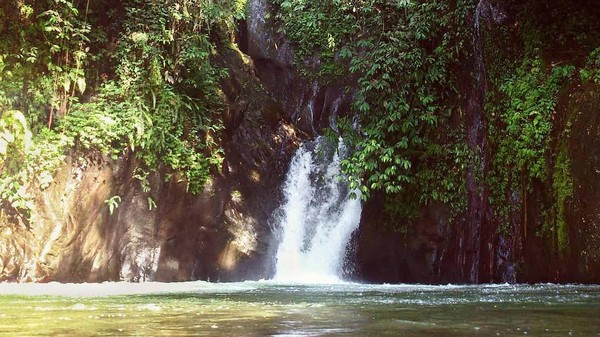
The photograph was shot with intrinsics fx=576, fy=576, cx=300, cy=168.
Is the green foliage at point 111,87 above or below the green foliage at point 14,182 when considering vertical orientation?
above

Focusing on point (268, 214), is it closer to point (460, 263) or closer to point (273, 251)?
point (273, 251)

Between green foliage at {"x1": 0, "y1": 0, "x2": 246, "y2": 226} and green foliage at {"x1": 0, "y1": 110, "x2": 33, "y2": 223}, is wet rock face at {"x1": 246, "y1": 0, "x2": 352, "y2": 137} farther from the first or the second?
green foliage at {"x1": 0, "y1": 110, "x2": 33, "y2": 223}

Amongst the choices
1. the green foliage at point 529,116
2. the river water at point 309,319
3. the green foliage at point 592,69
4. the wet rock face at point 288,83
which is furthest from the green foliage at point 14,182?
the green foliage at point 592,69

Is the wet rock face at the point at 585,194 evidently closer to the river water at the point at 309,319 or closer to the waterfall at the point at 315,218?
the waterfall at the point at 315,218

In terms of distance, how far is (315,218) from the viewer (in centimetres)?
1370

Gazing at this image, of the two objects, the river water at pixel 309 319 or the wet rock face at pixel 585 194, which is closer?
the river water at pixel 309 319

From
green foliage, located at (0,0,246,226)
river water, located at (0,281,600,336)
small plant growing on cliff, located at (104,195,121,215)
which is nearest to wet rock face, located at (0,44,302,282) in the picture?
small plant growing on cliff, located at (104,195,121,215)

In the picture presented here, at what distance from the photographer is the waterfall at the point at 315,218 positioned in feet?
42.8

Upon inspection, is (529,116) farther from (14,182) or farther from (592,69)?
(14,182)

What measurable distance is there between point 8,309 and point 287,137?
10786 millimetres

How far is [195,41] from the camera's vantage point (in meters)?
13.1

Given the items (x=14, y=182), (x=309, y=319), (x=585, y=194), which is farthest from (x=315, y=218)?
(x=309, y=319)

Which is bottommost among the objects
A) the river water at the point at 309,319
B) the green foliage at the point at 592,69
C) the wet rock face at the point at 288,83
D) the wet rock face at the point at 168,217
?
the river water at the point at 309,319

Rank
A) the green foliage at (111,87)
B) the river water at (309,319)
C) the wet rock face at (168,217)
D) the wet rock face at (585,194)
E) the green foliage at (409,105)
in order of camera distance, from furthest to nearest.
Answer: the green foliage at (409,105) < the green foliage at (111,87) < the wet rock face at (168,217) < the wet rock face at (585,194) < the river water at (309,319)
